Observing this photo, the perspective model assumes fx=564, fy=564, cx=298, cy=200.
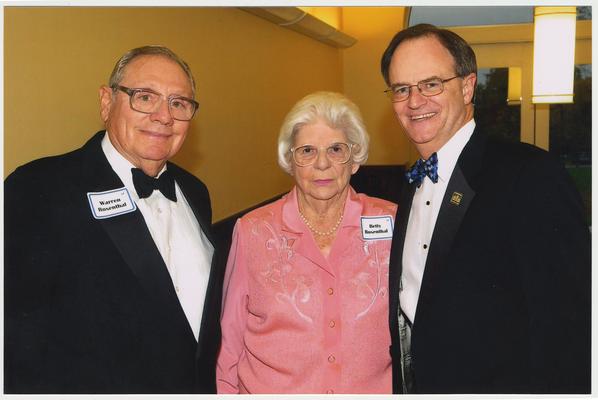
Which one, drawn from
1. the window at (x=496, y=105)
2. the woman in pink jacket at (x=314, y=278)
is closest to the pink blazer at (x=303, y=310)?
the woman in pink jacket at (x=314, y=278)

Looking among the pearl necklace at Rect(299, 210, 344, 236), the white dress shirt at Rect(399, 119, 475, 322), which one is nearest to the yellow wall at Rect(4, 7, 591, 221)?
the white dress shirt at Rect(399, 119, 475, 322)

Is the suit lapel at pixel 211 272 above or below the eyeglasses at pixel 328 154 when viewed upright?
below

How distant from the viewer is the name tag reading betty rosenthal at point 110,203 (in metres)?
1.89

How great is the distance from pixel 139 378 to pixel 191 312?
0.30 m

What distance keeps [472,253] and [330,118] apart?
2.67ft

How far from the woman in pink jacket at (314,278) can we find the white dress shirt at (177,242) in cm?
15

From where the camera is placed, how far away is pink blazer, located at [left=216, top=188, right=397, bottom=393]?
6.98ft

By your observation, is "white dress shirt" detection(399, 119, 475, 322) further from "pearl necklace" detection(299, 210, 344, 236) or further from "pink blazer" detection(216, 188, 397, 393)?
"pearl necklace" detection(299, 210, 344, 236)

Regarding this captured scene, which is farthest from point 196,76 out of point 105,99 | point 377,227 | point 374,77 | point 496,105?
point 374,77

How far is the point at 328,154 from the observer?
2.30 m

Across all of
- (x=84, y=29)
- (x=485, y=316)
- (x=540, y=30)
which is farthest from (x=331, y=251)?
(x=540, y=30)

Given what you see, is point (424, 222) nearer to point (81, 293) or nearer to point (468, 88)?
point (468, 88)

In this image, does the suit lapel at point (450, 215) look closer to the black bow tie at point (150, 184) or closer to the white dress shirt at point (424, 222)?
the white dress shirt at point (424, 222)

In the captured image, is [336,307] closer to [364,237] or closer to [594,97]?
[364,237]
